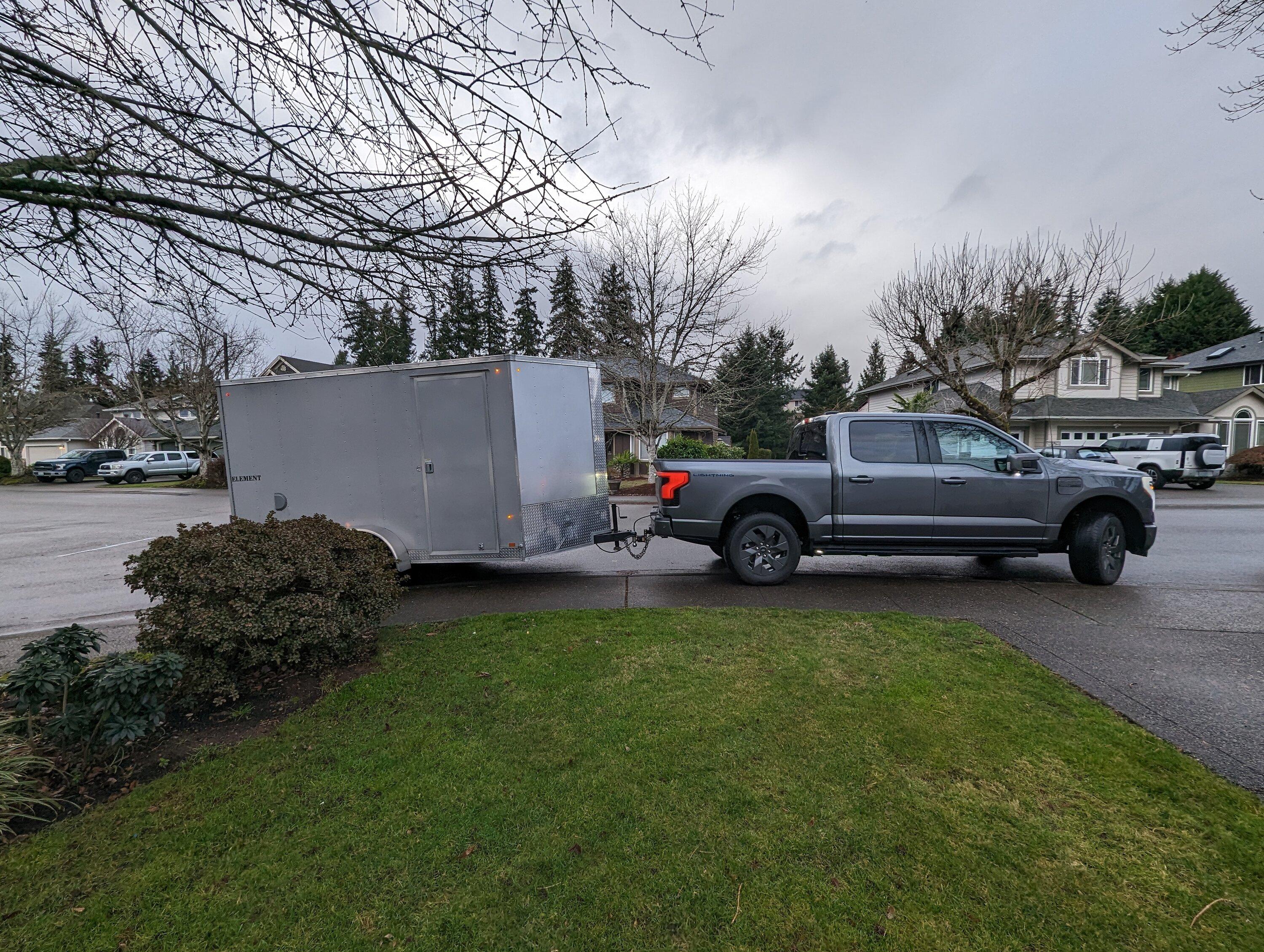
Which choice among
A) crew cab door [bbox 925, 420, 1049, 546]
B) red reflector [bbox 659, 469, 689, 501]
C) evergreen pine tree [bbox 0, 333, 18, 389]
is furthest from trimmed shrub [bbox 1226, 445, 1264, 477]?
evergreen pine tree [bbox 0, 333, 18, 389]

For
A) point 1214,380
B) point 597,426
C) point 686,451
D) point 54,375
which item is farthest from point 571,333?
point 1214,380

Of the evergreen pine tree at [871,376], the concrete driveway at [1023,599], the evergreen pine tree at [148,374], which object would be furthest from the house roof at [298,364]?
the evergreen pine tree at [871,376]

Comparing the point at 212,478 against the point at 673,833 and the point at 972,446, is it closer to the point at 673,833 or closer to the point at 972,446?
the point at 972,446

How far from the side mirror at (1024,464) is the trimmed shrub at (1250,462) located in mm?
28732

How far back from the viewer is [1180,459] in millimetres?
20359

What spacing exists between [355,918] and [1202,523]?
16832 mm

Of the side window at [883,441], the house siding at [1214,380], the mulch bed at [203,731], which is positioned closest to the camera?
the mulch bed at [203,731]

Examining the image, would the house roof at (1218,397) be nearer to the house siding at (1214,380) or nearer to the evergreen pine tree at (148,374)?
the house siding at (1214,380)

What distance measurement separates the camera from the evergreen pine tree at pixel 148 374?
105 feet

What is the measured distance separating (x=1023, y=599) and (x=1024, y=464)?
5.32 ft

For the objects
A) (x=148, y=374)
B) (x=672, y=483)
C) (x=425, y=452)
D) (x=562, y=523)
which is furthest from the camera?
(x=148, y=374)

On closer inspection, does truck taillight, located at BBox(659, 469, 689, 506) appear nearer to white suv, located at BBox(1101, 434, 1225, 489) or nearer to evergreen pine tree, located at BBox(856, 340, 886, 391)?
white suv, located at BBox(1101, 434, 1225, 489)

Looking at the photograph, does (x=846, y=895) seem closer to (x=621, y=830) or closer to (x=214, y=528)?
(x=621, y=830)

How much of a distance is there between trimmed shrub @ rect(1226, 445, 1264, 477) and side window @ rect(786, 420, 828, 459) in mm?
30033
